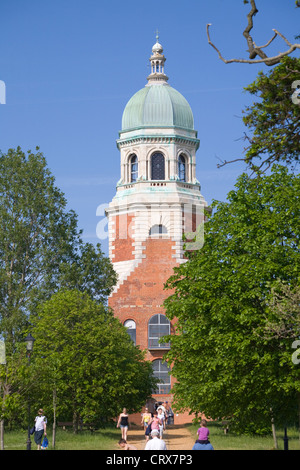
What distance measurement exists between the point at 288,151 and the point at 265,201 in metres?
13.3

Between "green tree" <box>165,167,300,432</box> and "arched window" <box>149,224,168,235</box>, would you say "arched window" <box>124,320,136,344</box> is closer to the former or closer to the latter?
"arched window" <box>149,224,168,235</box>

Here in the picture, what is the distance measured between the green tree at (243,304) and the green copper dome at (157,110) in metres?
30.7

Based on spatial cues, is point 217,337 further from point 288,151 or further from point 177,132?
point 177,132

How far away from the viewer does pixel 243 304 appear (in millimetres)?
31406

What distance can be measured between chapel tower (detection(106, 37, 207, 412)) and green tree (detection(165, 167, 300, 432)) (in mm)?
24762

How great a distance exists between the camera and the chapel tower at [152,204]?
6047 cm

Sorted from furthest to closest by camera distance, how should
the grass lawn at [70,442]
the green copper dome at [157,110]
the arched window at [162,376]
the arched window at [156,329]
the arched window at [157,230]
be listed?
the green copper dome at [157,110] → the arched window at [157,230] → the arched window at [156,329] → the arched window at [162,376] → the grass lawn at [70,442]

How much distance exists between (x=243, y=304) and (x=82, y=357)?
529 inches

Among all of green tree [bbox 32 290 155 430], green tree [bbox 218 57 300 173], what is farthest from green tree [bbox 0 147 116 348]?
green tree [bbox 218 57 300 173]

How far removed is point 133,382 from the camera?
45938 millimetres

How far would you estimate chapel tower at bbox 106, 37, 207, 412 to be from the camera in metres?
60.5

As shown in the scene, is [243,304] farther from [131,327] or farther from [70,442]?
[131,327]

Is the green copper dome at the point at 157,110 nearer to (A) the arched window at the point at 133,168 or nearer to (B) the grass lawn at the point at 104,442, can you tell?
(A) the arched window at the point at 133,168

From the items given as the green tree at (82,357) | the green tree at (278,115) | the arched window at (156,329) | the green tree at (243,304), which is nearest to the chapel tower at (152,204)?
the arched window at (156,329)
